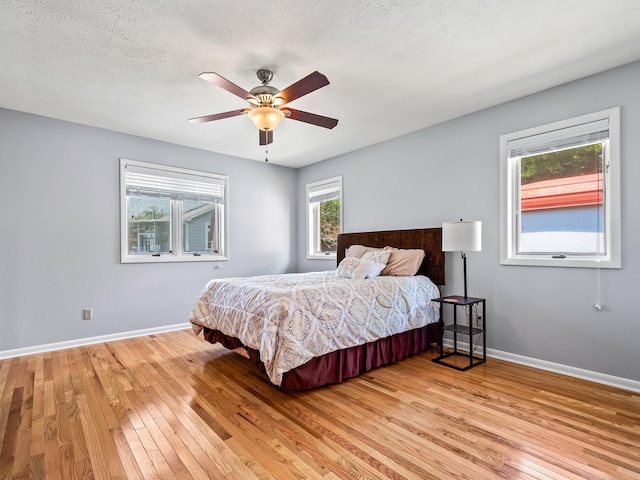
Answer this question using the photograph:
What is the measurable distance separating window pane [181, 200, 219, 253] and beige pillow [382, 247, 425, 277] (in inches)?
106

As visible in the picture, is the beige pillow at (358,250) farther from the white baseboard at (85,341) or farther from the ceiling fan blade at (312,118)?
the white baseboard at (85,341)

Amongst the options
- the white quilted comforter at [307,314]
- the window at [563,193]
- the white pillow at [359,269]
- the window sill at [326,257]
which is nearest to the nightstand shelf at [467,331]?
the white quilted comforter at [307,314]

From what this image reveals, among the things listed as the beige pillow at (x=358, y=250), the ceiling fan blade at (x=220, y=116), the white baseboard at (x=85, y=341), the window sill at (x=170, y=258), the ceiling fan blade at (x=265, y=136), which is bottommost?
the white baseboard at (x=85, y=341)

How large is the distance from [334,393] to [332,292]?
0.78 m

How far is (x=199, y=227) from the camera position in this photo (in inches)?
193

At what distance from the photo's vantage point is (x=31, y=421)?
83.4 inches

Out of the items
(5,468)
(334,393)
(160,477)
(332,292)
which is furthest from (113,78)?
(334,393)

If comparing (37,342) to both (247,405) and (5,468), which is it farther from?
(247,405)

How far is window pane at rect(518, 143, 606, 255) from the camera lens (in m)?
2.84

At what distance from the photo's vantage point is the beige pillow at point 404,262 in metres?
3.74

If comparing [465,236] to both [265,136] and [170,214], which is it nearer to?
[265,136]

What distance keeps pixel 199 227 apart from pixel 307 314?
2994 millimetres

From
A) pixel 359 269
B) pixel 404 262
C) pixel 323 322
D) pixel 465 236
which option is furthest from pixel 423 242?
pixel 323 322

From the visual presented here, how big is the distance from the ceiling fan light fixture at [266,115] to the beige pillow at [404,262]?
212 centimetres
